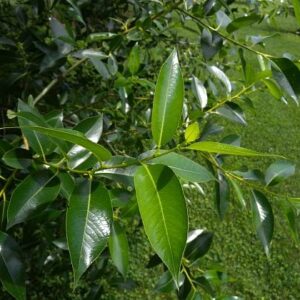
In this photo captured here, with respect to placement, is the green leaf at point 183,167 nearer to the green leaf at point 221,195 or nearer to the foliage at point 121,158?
the foliage at point 121,158

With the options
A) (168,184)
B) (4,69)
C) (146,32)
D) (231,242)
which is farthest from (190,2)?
(231,242)

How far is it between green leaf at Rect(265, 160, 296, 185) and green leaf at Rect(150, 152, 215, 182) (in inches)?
19.0

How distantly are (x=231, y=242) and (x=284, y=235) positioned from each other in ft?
1.94

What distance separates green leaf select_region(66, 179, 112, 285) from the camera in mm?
768

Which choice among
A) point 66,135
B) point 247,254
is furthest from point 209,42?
point 247,254

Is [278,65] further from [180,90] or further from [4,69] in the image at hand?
[4,69]

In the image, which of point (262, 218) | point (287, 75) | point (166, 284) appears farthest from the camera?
point (166, 284)

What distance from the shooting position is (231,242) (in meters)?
4.40

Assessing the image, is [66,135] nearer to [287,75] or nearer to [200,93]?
[287,75]

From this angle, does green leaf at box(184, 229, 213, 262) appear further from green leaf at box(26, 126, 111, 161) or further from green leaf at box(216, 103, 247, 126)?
green leaf at box(26, 126, 111, 161)

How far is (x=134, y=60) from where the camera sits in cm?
188

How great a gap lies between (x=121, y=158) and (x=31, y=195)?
20cm

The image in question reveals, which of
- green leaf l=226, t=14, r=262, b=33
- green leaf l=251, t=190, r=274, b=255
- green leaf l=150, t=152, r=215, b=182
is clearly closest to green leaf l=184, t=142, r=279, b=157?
green leaf l=150, t=152, r=215, b=182

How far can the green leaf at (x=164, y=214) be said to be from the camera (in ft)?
2.17
